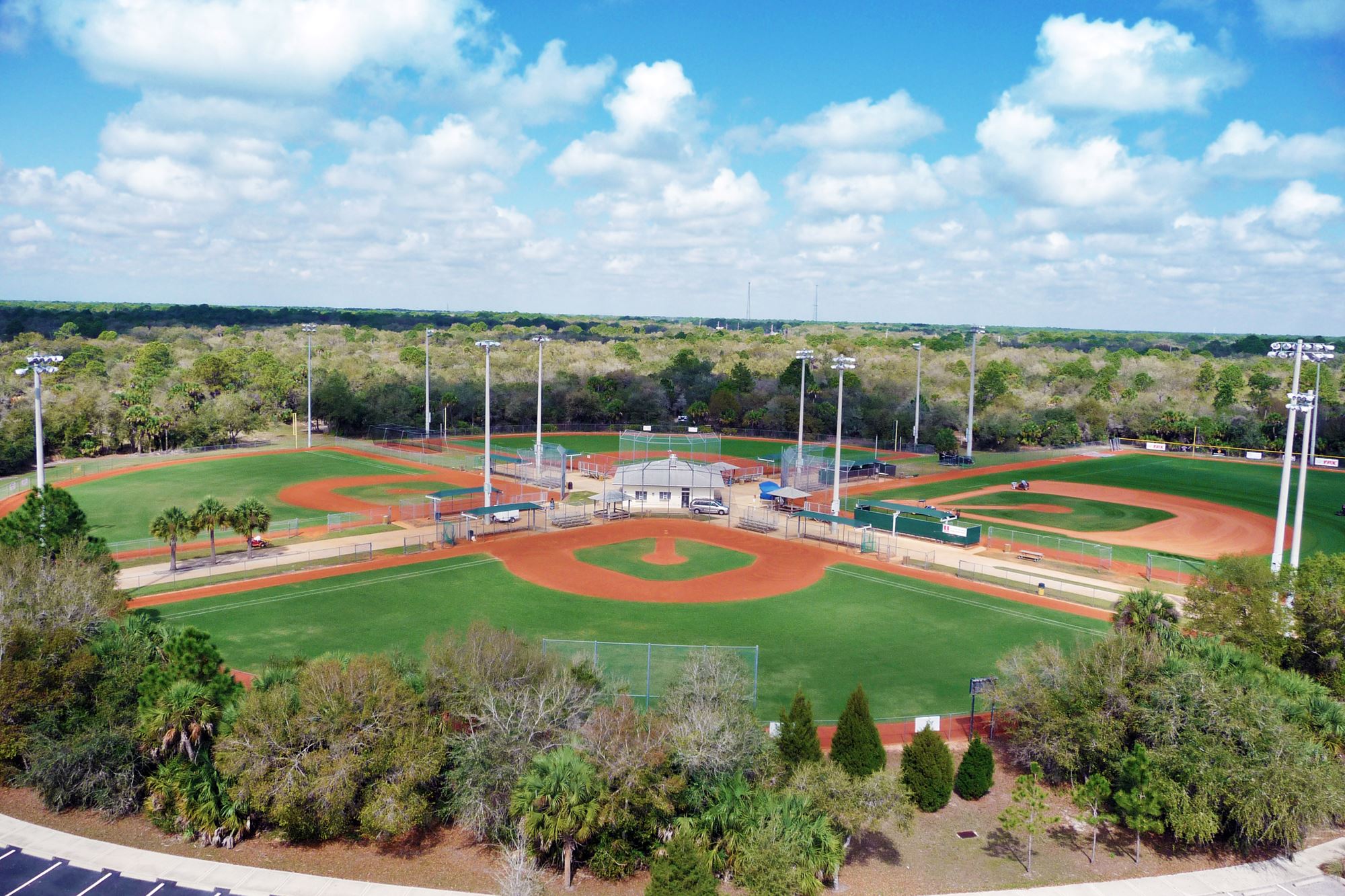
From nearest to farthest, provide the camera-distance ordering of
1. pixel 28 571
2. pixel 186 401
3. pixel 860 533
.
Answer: pixel 28 571 < pixel 860 533 < pixel 186 401

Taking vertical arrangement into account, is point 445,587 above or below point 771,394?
below

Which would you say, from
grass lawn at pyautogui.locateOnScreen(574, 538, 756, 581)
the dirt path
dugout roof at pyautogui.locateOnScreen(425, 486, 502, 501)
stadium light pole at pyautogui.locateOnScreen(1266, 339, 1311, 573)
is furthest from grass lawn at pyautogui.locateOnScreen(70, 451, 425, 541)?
stadium light pole at pyautogui.locateOnScreen(1266, 339, 1311, 573)

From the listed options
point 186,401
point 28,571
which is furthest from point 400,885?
point 186,401

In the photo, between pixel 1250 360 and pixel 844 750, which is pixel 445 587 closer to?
pixel 844 750

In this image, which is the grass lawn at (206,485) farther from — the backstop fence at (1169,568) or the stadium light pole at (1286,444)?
the stadium light pole at (1286,444)

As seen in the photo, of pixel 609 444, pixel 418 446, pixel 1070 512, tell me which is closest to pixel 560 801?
pixel 1070 512

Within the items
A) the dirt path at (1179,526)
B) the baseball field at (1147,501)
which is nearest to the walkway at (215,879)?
the baseball field at (1147,501)

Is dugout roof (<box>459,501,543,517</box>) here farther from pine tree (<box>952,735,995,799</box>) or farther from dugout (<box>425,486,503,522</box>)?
pine tree (<box>952,735,995,799</box>)
